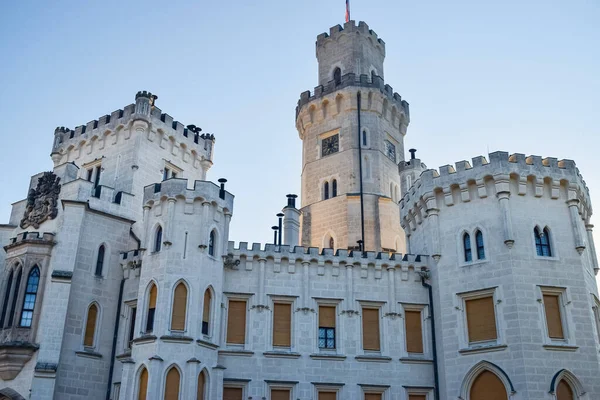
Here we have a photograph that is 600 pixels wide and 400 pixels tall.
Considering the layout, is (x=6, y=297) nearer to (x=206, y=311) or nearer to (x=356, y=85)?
(x=206, y=311)

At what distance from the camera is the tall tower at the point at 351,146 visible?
131 feet

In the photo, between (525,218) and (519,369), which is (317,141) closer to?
(525,218)

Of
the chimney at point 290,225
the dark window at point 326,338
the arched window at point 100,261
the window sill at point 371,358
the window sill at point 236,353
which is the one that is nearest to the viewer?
the window sill at point 236,353

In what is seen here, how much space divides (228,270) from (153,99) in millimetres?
13696

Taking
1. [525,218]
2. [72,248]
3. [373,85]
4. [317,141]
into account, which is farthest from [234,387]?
[373,85]

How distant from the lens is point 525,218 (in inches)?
1079

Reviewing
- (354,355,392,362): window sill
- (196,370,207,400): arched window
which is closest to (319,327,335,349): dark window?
(354,355,392,362): window sill

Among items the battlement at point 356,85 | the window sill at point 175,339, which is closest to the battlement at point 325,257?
the window sill at point 175,339

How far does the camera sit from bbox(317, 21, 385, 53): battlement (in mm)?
45562

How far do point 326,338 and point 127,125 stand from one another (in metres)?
17.0

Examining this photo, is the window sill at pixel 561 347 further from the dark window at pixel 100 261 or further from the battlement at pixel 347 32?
the battlement at pixel 347 32

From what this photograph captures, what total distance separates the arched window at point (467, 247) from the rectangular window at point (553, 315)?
140 inches

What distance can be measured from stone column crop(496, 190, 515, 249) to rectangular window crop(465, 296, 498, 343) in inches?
102

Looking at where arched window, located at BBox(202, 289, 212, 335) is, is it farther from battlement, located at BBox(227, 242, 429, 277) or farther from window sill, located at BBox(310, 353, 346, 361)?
window sill, located at BBox(310, 353, 346, 361)
